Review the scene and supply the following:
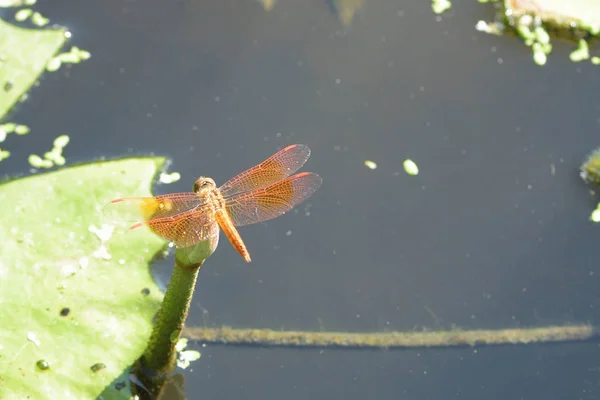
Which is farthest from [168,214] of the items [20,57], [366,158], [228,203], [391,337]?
[20,57]

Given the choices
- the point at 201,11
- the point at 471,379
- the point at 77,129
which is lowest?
the point at 471,379

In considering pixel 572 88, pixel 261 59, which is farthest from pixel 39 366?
pixel 572 88

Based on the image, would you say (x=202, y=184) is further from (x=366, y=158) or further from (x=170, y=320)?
(x=366, y=158)

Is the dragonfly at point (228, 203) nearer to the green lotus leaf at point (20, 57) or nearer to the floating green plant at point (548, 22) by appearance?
the green lotus leaf at point (20, 57)

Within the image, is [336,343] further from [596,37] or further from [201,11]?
[596,37]

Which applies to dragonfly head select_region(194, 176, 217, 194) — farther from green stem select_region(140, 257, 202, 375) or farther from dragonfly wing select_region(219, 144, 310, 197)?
green stem select_region(140, 257, 202, 375)

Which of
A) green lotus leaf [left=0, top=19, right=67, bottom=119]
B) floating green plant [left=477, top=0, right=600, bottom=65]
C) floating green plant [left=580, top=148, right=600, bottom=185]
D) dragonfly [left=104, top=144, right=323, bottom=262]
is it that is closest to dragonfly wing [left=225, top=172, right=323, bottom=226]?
A: dragonfly [left=104, top=144, right=323, bottom=262]
